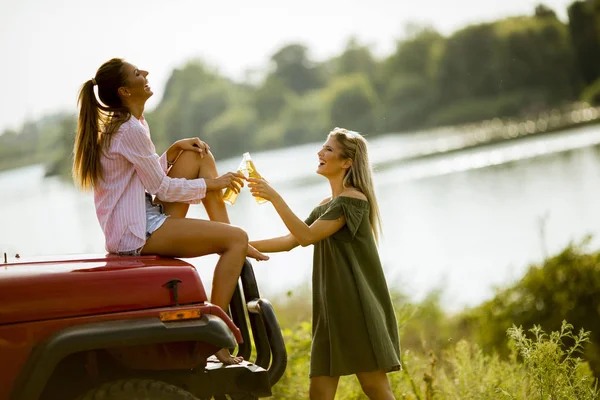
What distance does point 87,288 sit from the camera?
12.3 ft

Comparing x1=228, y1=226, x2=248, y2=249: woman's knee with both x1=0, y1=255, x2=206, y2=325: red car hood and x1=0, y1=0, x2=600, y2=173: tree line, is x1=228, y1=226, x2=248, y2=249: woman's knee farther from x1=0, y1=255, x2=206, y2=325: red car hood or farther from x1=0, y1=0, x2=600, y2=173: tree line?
x1=0, y1=0, x2=600, y2=173: tree line

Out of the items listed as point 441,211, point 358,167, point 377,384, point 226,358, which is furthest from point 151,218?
point 441,211

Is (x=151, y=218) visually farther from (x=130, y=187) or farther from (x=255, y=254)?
(x=255, y=254)

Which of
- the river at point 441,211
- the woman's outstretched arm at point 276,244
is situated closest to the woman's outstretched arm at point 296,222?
the woman's outstretched arm at point 276,244

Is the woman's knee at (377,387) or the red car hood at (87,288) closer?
the red car hood at (87,288)

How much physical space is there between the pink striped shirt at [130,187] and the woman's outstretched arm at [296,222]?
0.97ft

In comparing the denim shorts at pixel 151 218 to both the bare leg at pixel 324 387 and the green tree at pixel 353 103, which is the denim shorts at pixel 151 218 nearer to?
the bare leg at pixel 324 387

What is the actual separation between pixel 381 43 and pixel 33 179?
28.5 metres

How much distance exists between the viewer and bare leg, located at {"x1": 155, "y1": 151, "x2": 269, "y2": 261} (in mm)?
4699

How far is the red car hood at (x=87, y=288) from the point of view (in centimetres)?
365

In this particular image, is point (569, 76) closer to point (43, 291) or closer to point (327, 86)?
point (327, 86)

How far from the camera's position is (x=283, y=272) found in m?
16.5

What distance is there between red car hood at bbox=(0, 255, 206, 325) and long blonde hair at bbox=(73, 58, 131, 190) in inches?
Result: 22.8

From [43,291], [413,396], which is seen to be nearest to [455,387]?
[413,396]
